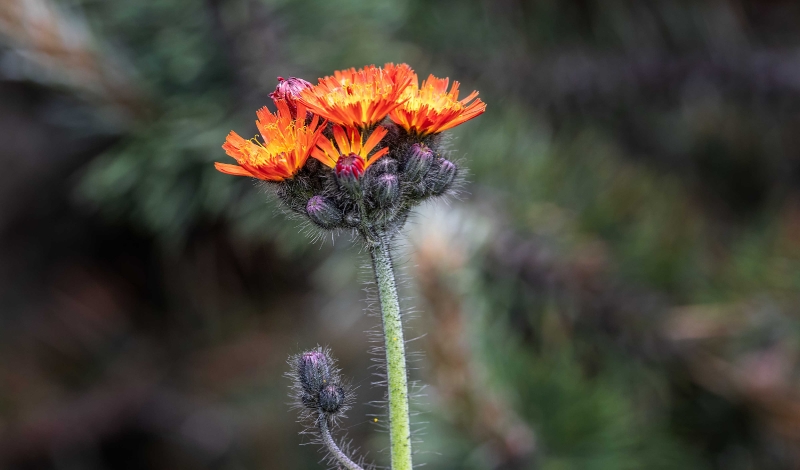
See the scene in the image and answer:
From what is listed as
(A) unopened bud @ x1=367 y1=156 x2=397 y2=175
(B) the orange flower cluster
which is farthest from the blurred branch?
(A) unopened bud @ x1=367 y1=156 x2=397 y2=175

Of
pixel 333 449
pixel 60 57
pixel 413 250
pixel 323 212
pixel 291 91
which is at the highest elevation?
pixel 60 57

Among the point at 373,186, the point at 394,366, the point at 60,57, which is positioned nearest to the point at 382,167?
the point at 373,186

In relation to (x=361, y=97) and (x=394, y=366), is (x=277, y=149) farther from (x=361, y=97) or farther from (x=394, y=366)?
(x=394, y=366)

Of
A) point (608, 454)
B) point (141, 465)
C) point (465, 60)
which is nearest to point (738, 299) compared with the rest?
point (608, 454)

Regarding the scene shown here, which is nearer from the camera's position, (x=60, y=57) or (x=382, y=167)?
(x=382, y=167)

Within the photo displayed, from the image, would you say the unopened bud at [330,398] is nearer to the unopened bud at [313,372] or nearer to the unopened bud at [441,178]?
the unopened bud at [313,372]

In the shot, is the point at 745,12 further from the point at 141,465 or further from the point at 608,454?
the point at 141,465
